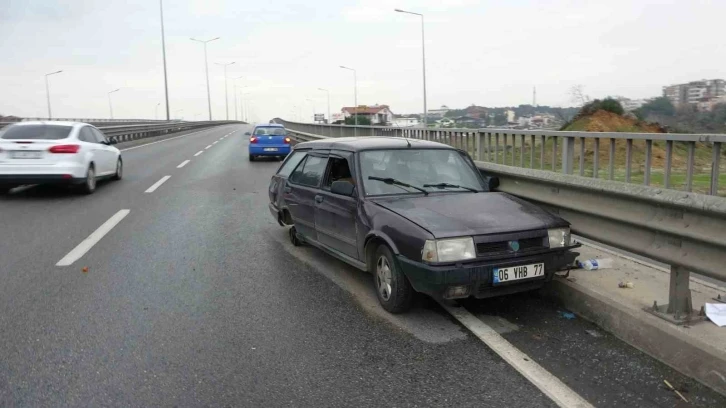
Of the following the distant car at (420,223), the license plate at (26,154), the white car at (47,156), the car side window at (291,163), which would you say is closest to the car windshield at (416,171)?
the distant car at (420,223)

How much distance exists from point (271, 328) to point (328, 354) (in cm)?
69

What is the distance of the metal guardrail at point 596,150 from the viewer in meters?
5.04

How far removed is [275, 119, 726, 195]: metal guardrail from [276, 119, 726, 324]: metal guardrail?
219 millimetres

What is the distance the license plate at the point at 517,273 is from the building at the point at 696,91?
13987 mm

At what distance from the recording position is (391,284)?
15.4ft

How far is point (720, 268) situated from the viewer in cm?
352

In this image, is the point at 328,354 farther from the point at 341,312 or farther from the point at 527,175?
the point at 527,175

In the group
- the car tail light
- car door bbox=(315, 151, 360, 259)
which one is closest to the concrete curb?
car door bbox=(315, 151, 360, 259)

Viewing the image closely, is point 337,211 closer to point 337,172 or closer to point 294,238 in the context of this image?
point 337,172

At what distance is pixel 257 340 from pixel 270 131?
18767 millimetres

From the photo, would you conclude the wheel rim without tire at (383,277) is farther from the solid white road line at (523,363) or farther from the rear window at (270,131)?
the rear window at (270,131)

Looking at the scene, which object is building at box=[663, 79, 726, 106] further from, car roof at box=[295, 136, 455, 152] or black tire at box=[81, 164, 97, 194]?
black tire at box=[81, 164, 97, 194]

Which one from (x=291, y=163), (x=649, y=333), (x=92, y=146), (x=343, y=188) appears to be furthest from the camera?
(x=92, y=146)

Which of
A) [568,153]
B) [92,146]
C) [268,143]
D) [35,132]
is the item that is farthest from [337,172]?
[268,143]
